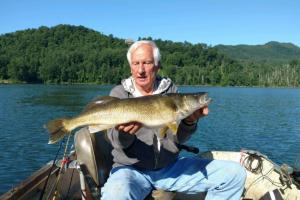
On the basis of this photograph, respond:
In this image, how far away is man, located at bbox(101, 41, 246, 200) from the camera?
16.3ft

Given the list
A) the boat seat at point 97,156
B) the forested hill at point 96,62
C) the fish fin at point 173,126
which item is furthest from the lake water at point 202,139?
the forested hill at point 96,62

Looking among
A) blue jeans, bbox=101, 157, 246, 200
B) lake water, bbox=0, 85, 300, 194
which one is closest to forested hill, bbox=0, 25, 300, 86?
lake water, bbox=0, 85, 300, 194

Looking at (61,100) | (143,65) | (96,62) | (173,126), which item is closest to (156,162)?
(173,126)

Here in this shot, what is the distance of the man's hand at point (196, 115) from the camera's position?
4.68m

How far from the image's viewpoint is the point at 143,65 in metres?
5.17

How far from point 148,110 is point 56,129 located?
41.8 inches

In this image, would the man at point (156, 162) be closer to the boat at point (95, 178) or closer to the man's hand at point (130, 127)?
the man's hand at point (130, 127)

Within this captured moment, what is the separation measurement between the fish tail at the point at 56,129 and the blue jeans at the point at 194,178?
2.42ft

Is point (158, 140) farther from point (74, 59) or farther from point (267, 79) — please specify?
point (267, 79)

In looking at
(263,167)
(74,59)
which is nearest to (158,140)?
(263,167)

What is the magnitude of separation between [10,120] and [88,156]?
29081 mm

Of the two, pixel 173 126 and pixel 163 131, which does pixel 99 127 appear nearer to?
pixel 163 131

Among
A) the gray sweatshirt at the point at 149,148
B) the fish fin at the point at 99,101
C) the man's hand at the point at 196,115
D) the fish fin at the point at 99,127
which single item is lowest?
the gray sweatshirt at the point at 149,148

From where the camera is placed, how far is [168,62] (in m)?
159
